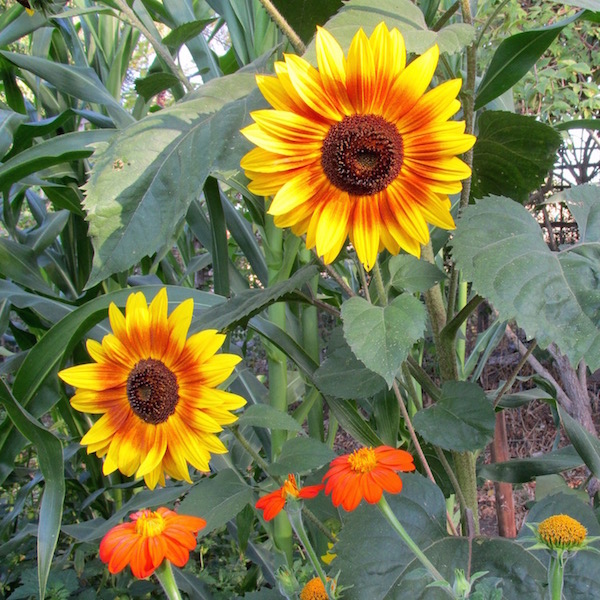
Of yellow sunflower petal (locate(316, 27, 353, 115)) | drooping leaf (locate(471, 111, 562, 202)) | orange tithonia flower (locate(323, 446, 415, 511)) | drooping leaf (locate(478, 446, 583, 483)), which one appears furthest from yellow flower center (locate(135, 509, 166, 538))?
drooping leaf (locate(478, 446, 583, 483))

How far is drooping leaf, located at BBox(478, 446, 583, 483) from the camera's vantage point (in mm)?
840

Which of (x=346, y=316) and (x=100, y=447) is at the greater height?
(x=346, y=316)

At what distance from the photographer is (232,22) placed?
2.99 ft

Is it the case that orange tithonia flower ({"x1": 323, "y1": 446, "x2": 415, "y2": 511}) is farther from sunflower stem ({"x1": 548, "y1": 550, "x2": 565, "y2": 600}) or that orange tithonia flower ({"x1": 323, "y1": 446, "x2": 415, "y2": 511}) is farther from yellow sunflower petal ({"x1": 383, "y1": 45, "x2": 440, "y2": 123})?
yellow sunflower petal ({"x1": 383, "y1": 45, "x2": 440, "y2": 123})

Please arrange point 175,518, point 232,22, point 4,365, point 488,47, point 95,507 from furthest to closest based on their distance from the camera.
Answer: point 488,47, point 95,507, point 4,365, point 232,22, point 175,518

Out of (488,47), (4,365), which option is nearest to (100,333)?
(4,365)

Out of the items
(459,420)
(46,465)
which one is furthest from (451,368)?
(46,465)

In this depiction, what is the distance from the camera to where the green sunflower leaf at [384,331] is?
0.44 metres

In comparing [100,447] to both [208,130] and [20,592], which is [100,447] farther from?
[20,592]

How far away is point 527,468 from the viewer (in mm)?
845

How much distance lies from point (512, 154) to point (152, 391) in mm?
413

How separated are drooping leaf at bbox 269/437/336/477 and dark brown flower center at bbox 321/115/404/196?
26cm

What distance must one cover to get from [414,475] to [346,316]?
0.20 meters

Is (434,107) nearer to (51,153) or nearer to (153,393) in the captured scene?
(153,393)
